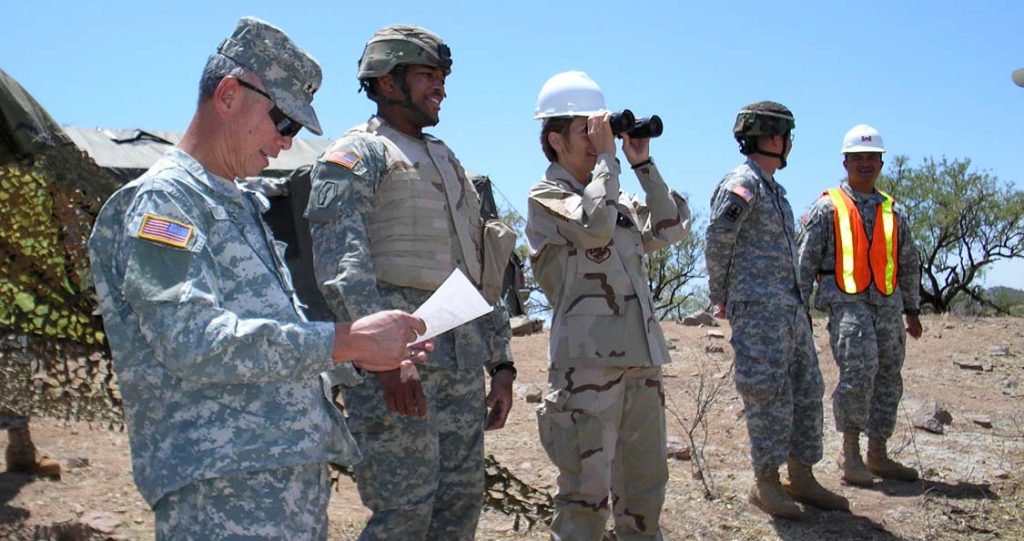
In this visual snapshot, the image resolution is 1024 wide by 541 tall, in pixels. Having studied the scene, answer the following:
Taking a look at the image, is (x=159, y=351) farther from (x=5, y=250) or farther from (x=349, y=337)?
(x=5, y=250)

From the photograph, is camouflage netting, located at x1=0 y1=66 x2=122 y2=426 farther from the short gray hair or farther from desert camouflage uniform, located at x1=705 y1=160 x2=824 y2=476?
desert camouflage uniform, located at x1=705 y1=160 x2=824 y2=476

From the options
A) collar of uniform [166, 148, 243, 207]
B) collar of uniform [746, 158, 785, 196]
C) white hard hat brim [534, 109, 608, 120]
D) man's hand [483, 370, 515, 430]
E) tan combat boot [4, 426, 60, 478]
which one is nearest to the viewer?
collar of uniform [166, 148, 243, 207]

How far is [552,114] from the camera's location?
3914 millimetres

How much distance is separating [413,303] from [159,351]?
1339mm

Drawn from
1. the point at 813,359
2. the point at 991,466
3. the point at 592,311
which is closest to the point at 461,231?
the point at 592,311

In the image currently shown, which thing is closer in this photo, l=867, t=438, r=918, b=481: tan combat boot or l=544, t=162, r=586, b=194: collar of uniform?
l=544, t=162, r=586, b=194: collar of uniform

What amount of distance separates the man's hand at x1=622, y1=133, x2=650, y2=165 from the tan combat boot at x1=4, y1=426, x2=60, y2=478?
9.65 feet

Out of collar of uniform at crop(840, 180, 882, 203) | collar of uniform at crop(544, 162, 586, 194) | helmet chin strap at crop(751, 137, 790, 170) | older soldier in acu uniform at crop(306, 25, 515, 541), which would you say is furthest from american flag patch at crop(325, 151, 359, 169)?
collar of uniform at crop(840, 180, 882, 203)

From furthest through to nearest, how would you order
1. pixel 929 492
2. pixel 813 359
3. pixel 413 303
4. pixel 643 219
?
1. pixel 929 492
2. pixel 813 359
3. pixel 643 219
4. pixel 413 303

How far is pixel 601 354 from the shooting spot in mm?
3717

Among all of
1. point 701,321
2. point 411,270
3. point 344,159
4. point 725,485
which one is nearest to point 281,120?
point 344,159

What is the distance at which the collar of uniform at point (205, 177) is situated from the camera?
205 cm

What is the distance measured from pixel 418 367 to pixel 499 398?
1.45ft

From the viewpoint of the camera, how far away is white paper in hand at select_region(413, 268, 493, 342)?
87.1 inches
